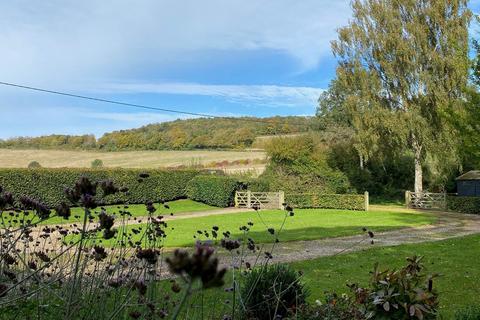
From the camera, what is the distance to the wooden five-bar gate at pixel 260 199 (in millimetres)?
25719

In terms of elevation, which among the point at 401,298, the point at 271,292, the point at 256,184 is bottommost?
the point at 256,184

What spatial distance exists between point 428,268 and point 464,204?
57.0ft

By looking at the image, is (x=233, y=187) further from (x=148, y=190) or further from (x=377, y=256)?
(x=377, y=256)

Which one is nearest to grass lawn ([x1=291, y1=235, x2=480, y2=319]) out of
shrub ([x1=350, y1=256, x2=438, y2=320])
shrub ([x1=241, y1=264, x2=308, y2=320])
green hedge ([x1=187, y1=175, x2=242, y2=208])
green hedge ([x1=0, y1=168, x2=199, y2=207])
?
shrub ([x1=241, y1=264, x2=308, y2=320])

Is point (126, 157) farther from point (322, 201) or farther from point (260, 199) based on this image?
point (322, 201)

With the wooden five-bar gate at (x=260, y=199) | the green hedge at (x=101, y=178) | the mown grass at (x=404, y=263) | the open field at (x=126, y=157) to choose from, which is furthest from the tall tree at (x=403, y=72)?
the open field at (x=126, y=157)

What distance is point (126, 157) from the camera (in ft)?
140

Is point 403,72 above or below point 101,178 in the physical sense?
above

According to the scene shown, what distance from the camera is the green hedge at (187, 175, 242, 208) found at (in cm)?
2642

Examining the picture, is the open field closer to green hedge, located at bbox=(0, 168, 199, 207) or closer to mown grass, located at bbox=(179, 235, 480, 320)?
green hedge, located at bbox=(0, 168, 199, 207)

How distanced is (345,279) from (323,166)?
21489 millimetres

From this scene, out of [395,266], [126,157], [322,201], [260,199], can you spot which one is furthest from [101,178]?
[126,157]

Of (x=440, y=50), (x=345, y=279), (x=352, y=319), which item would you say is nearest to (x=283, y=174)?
(x=440, y=50)

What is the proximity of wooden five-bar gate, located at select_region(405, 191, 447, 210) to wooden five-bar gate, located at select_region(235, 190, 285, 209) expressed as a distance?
7.59m
